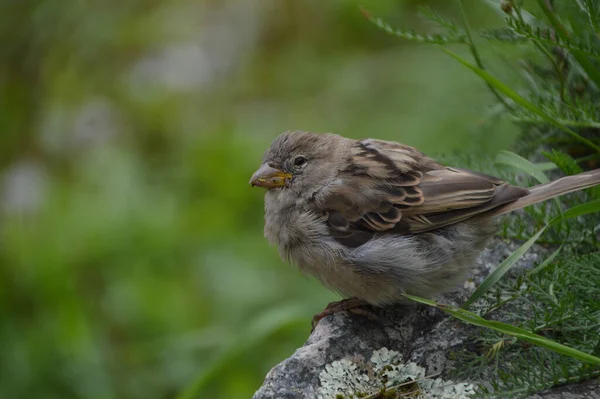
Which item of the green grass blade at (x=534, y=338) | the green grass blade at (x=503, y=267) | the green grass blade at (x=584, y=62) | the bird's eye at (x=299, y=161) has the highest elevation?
the bird's eye at (x=299, y=161)

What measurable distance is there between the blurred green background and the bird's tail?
0.82 metres

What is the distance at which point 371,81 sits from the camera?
6.05m

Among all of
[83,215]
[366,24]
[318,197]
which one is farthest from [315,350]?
[366,24]

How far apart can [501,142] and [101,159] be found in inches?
106

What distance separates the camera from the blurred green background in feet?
13.8

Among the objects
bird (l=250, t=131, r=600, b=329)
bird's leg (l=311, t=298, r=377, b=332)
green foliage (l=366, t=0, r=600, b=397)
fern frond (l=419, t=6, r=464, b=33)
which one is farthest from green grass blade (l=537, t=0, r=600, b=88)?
bird's leg (l=311, t=298, r=377, b=332)

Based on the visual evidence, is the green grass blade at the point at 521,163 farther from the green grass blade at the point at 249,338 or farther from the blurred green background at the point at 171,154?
the green grass blade at the point at 249,338

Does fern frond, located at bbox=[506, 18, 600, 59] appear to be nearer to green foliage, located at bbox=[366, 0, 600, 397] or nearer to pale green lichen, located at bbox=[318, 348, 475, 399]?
green foliage, located at bbox=[366, 0, 600, 397]

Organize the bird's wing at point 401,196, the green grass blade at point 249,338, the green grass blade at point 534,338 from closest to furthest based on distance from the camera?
the green grass blade at point 534,338, the bird's wing at point 401,196, the green grass blade at point 249,338

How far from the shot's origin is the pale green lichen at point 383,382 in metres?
2.50

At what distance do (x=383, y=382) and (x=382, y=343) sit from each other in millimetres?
244

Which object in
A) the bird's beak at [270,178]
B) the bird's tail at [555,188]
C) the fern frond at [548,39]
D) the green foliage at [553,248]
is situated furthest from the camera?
the bird's beak at [270,178]

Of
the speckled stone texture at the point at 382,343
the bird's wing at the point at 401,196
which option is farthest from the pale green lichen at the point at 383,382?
the bird's wing at the point at 401,196

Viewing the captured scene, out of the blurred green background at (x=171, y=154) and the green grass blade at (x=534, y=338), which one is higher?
the blurred green background at (x=171, y=154)
